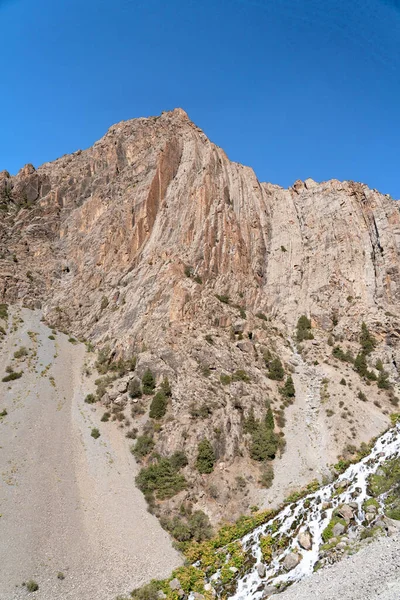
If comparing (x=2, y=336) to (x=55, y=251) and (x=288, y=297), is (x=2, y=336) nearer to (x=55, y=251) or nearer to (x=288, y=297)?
(x=55, y=251)

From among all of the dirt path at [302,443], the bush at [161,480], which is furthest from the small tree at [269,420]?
the bush at [161,480]

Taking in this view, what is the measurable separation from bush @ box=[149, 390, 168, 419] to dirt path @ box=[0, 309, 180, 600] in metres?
3.97

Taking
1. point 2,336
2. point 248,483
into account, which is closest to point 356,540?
point 248,483

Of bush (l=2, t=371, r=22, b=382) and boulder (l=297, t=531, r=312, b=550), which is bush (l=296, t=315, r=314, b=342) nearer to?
bush (l=2, t=371, r=22, b=382)

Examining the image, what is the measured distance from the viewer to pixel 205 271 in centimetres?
6431

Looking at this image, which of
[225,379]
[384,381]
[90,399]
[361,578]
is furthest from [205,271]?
[361,578]

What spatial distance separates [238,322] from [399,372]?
68.1ft

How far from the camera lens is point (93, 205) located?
8325 cm

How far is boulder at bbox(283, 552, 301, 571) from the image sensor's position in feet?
71.7

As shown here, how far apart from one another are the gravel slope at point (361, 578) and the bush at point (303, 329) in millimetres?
43292

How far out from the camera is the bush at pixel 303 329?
62.1m

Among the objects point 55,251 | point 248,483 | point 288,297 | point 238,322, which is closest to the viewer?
point 248,483

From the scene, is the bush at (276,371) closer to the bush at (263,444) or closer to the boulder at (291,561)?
the bush at (263,444)

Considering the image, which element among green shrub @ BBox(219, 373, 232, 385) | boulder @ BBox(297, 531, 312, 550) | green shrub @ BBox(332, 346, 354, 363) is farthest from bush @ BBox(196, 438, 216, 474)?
green shrub @ BBox(332, 346, 354, 363)
